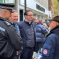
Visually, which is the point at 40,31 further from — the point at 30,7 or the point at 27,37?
the point at 30,7

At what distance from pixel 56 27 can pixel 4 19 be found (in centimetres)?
101

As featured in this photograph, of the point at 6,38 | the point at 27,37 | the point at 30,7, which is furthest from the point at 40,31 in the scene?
the point at 30,7

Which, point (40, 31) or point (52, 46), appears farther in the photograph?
point (40, 31)

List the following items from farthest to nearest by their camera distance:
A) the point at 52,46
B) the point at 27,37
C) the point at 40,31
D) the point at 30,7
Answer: the point at 30,7 → the point at 40,31 → the point at 27,37 → the point at 52,46

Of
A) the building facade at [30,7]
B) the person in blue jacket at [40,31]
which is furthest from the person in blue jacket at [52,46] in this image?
the building facade at [30,7]

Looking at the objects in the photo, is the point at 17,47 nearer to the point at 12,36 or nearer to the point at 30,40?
the point at 12,36

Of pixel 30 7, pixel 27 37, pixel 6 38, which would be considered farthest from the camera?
pixel 30 7

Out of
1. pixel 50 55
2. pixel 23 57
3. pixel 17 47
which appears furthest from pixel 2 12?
pixel 23 57

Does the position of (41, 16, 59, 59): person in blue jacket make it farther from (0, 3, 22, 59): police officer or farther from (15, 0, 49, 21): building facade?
(15, 0, 49, 21): building facade

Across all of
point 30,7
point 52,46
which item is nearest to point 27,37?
point 52,46

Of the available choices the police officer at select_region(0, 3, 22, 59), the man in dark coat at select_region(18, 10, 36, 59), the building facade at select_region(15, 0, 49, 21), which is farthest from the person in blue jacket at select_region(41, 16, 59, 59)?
the building facade at select_region(15, 0, 49, 21)

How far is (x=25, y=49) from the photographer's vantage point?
4.45 m

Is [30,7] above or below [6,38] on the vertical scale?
above

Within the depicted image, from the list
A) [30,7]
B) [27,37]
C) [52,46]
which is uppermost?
[30,7]
